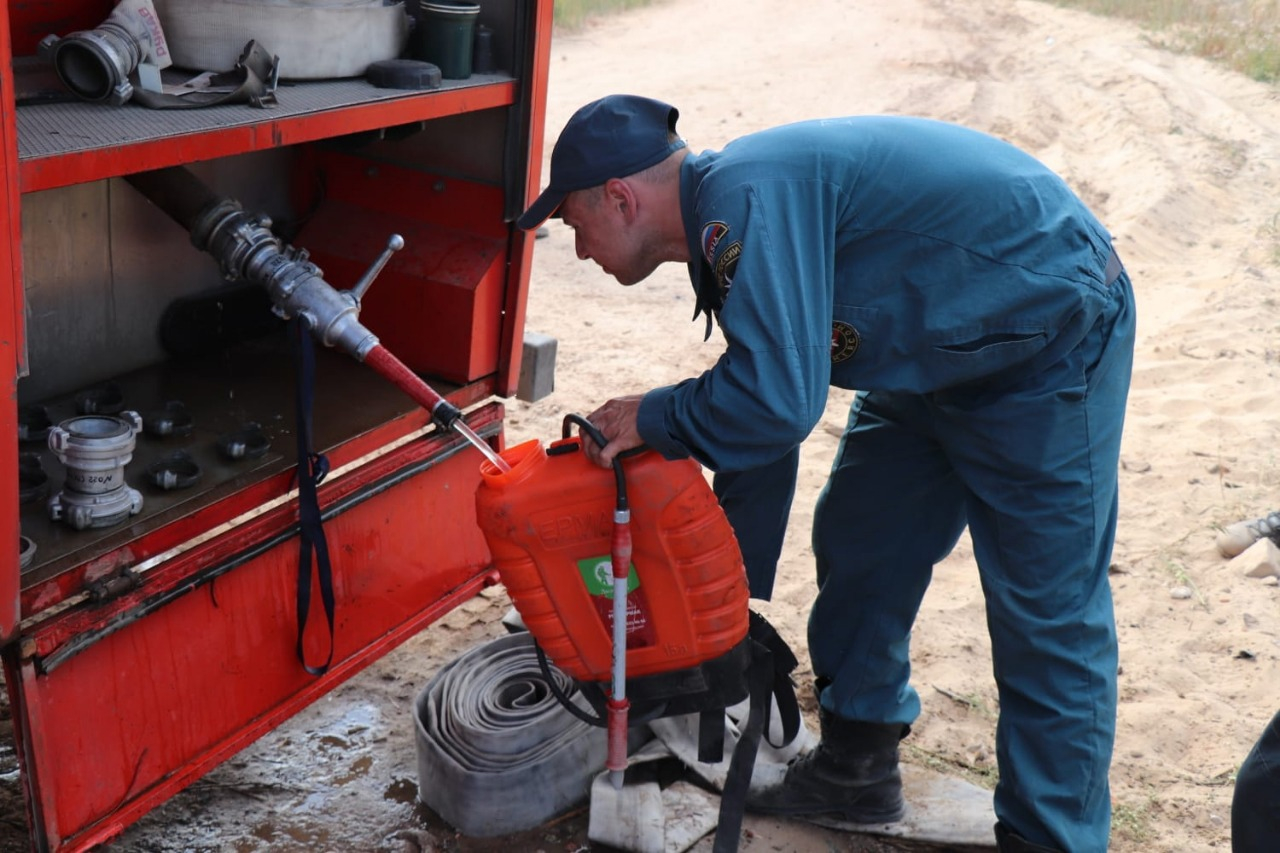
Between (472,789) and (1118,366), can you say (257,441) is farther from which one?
(1118,366)

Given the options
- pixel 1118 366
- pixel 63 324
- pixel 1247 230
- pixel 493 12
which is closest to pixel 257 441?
pixel 63 324

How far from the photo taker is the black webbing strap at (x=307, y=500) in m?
2.45

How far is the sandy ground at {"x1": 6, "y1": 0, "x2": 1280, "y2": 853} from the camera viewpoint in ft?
9.59

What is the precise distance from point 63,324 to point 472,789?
4.74 feet

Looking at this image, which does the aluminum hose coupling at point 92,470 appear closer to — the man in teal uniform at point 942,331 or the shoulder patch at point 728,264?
the man in teal uniform at point 942,331

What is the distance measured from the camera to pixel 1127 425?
16.6ft

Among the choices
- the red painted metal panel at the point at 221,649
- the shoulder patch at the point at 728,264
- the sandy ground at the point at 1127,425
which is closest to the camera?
the shoulder patch at the point at 728,264

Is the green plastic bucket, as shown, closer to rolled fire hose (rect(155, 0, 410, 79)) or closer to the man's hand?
rolled fire hose (rect(155, 0, 410, 79))

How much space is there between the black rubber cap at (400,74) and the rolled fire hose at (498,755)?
1.36m

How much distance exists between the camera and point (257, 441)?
273 cm

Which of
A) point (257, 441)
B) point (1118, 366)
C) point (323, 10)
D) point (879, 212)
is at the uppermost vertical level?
point (323, 10)

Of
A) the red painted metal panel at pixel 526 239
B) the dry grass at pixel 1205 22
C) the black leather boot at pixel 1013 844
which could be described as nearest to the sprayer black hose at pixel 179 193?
the red painted metal panel at pixel 526 239

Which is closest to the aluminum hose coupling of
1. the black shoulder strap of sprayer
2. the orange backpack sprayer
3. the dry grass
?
the orange backpack sprayer

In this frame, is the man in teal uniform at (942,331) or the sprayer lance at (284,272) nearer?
the man in teal uniform at (942,331)
